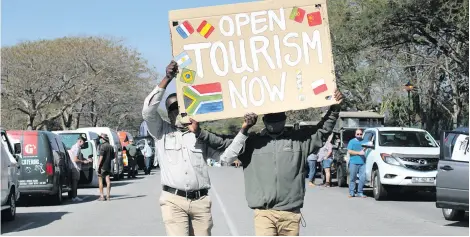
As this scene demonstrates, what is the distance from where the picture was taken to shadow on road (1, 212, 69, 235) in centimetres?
1402

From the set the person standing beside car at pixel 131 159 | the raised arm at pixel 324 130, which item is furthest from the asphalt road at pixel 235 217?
the person standing beside car at pixel 131 159

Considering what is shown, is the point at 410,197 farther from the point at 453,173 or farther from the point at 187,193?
the point at 187,193

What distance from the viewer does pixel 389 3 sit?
29781mm

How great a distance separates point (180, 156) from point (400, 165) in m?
13.2

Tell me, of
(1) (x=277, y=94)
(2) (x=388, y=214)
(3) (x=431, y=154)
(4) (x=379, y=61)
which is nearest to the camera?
(1) (x=277, y=94)

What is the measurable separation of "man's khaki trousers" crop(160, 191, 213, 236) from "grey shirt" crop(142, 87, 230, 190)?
12cm

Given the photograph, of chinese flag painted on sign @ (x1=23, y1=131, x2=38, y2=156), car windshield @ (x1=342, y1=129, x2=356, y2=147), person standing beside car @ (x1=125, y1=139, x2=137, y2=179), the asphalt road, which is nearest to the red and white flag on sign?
the asphalt road

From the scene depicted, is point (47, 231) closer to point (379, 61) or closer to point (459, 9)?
point (459, 9)

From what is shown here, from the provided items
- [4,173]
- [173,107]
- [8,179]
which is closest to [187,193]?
[173,107]

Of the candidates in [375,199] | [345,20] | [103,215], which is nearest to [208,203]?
[103,215]

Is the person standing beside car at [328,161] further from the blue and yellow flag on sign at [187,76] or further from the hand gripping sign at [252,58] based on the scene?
the blue and yellow flag on sign at [187,76]

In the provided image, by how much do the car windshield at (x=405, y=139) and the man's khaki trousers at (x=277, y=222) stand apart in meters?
14.4

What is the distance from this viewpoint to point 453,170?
13.2 metres

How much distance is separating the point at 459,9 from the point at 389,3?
2554 mm
